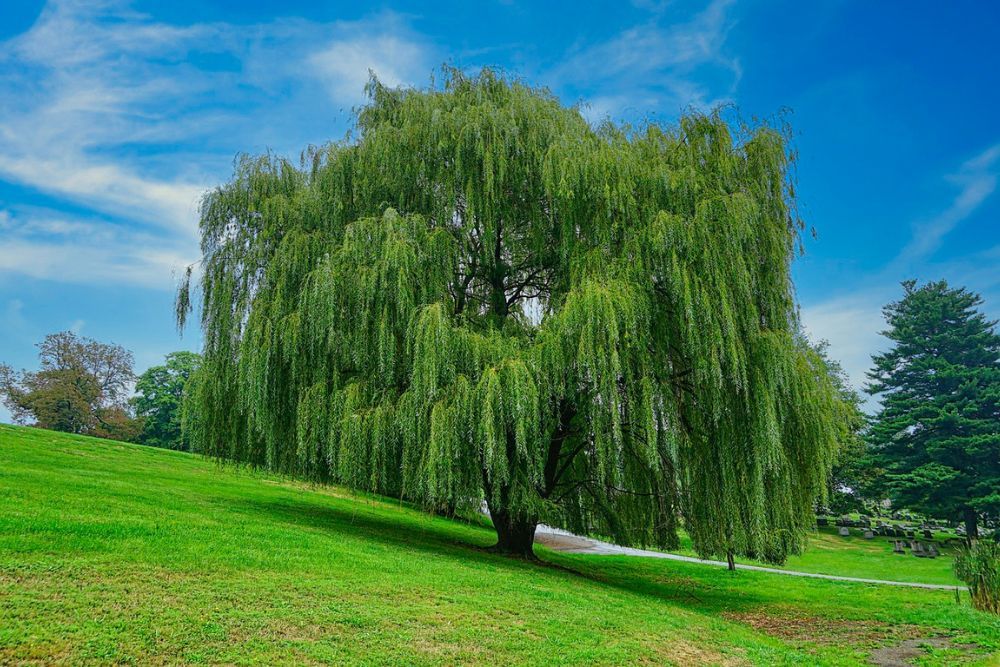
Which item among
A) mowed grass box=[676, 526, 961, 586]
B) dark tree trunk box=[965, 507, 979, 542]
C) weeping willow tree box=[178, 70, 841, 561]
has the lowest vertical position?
mowed grass box=[676, 526, 961, 586]

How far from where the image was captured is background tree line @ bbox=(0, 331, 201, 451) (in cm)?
3950

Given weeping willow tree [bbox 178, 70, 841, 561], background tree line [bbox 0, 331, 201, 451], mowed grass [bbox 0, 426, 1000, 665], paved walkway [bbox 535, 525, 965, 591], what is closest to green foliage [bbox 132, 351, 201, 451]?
background tree line [bbox 0, 331, 201, 451]

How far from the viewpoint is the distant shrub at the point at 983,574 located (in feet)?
38.4

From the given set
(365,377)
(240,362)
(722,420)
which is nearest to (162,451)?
(240,362)

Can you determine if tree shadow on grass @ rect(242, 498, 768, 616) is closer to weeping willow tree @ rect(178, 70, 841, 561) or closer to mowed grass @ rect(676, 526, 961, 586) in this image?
weeping willow tree @ rect(178, 70, 841, 561)

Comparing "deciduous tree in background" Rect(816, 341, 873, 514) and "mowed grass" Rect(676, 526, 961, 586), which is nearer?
"mowed grass" Rect(676, 526, 961, 586)

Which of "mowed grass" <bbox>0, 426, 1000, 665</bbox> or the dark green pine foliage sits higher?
the dark green pine foliage

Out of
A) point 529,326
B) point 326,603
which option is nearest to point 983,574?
point 529,326

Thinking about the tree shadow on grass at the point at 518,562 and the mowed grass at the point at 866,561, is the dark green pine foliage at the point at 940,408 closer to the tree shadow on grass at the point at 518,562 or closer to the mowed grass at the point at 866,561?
the mowed grass at the point at 866,561

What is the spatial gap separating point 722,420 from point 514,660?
6178mm

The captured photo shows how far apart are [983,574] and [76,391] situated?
1819 inches

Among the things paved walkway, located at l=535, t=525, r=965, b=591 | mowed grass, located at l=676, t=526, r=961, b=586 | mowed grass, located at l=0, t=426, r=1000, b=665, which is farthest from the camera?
mowed grass, located at l=676, t=526, r=961, b=586

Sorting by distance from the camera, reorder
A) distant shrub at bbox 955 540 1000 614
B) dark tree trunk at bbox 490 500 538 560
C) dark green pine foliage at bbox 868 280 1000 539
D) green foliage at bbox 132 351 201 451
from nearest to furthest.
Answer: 1. distant shrub at bbox 955 540 1000 614
2. dark tree trunk at bbox 490 500 538 560
3. dark green pine foliage at bbox 868 280 1000 539
4. green foliage at bbox 132 351 201 451

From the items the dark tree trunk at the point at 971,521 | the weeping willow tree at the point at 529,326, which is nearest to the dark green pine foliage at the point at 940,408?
the dark tree trunk at the point at 971,521
